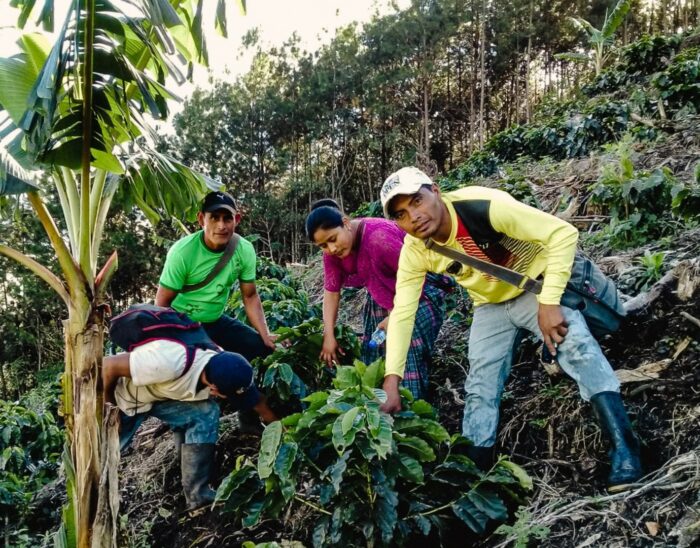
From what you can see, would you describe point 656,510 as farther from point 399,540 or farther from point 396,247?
point 396,247

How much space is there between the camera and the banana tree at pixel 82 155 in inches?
91.8

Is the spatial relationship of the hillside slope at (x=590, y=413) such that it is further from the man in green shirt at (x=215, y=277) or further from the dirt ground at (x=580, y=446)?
the man in green shirt at (x=215, y=277)

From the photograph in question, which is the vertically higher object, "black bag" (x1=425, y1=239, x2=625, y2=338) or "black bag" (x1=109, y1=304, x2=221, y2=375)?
"black bag" (x1=425, y1=239, x2=625, y2=338)

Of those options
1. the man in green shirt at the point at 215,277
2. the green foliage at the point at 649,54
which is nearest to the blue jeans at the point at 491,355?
the man in green shirt at the point at 215,277

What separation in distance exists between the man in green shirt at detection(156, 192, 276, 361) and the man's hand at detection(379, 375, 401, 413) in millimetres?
1477

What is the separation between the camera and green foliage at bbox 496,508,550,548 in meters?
1.85

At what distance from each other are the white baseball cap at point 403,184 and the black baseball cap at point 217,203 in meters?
1.39

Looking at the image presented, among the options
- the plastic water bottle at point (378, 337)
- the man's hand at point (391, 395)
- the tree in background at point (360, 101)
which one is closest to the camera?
the man's hand at point (391, 395)

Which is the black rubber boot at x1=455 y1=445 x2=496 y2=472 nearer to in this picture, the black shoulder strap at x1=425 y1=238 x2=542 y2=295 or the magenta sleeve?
the black shoulder strap at x1=425 y1=238 x2=542 y2=295

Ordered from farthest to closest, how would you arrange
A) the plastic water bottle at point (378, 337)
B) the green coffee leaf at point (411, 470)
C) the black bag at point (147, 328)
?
1. the plastic water bottle at point (378, 337)
2. the black bag at point (147, 328)
3. the green coffee leaf at point (411, 470)

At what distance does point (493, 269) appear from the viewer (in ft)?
7.22

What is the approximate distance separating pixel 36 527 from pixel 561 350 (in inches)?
140

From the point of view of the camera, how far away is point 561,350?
2.12m

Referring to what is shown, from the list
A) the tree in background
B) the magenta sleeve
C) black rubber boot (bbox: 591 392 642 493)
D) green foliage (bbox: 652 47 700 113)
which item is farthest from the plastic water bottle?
the tree in background
